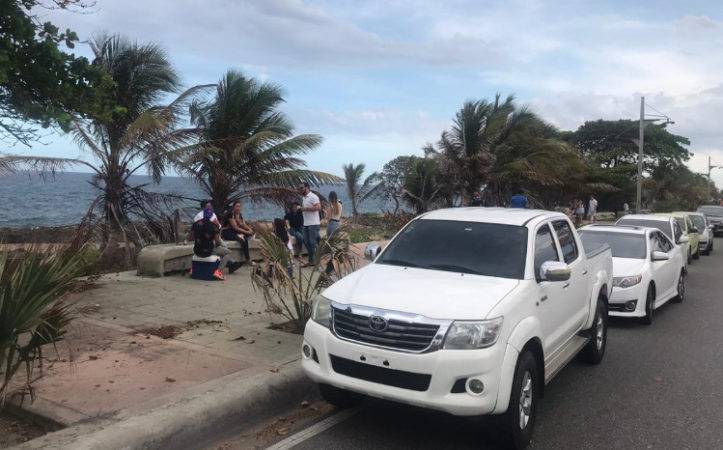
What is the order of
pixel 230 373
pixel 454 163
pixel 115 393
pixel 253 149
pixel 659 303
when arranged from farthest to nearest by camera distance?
1. pixel 454 163
2. pixel 253 149
3. pixel 659 303
4. pixel 230 373
5. pixel 115 393

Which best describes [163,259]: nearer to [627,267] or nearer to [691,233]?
[627,267]

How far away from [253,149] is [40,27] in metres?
7.85

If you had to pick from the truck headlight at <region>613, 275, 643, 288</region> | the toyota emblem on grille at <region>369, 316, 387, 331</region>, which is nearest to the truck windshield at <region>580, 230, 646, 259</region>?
the truck headlight at <region>613, 275, 643, 288</region>

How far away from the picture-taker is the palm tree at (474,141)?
23.3 meters

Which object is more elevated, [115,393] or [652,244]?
[652,244]

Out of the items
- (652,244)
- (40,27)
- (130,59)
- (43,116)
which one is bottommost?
(652,244)

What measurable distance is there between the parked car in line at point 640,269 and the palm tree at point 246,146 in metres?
7.20

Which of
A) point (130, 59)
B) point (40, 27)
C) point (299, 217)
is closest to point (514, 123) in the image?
point (299, 217)

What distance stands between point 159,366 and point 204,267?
16.8ft

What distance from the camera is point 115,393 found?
5.19 metres

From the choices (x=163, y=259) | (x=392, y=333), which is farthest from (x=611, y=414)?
(x=163, y=259)

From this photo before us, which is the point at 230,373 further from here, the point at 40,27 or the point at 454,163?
the point at 454,163

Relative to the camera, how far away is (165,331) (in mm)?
7254

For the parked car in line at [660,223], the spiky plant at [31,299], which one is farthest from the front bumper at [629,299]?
the spiky plant at [31,299]
